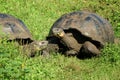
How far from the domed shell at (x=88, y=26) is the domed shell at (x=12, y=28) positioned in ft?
2.38

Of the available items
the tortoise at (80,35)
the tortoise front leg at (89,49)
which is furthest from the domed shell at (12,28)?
the tortoise front leg at (89,49)

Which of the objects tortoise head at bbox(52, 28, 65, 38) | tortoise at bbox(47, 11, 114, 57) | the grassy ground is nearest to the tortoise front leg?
tortoise at bbox(47, 11, 114, 57)

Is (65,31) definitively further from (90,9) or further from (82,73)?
(90,9)

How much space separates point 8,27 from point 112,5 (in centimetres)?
554

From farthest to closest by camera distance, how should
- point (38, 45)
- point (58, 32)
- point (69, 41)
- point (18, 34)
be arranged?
point (69, 41) < point (58, 32) < point (18, 34) < point (38, 45)

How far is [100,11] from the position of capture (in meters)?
11.8

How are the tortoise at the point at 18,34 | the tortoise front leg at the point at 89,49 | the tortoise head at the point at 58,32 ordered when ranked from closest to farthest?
1. the tortoise at the point at 18,34
2. the tortoise head at the point at 58,32
3. the tortoise front leg at the point at 89,49

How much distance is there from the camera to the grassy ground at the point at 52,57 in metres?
5.58

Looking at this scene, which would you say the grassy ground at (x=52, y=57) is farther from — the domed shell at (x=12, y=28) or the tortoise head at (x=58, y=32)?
the domed shell at (x=12, y=28)

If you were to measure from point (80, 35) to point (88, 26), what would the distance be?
27 centimetres

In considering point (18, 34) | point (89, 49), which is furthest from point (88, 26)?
point (18, 34)

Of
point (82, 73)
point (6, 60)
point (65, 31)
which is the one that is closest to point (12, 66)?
point (6, 60)

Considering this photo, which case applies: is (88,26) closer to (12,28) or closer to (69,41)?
(69,41)

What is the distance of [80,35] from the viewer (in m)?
8.24
